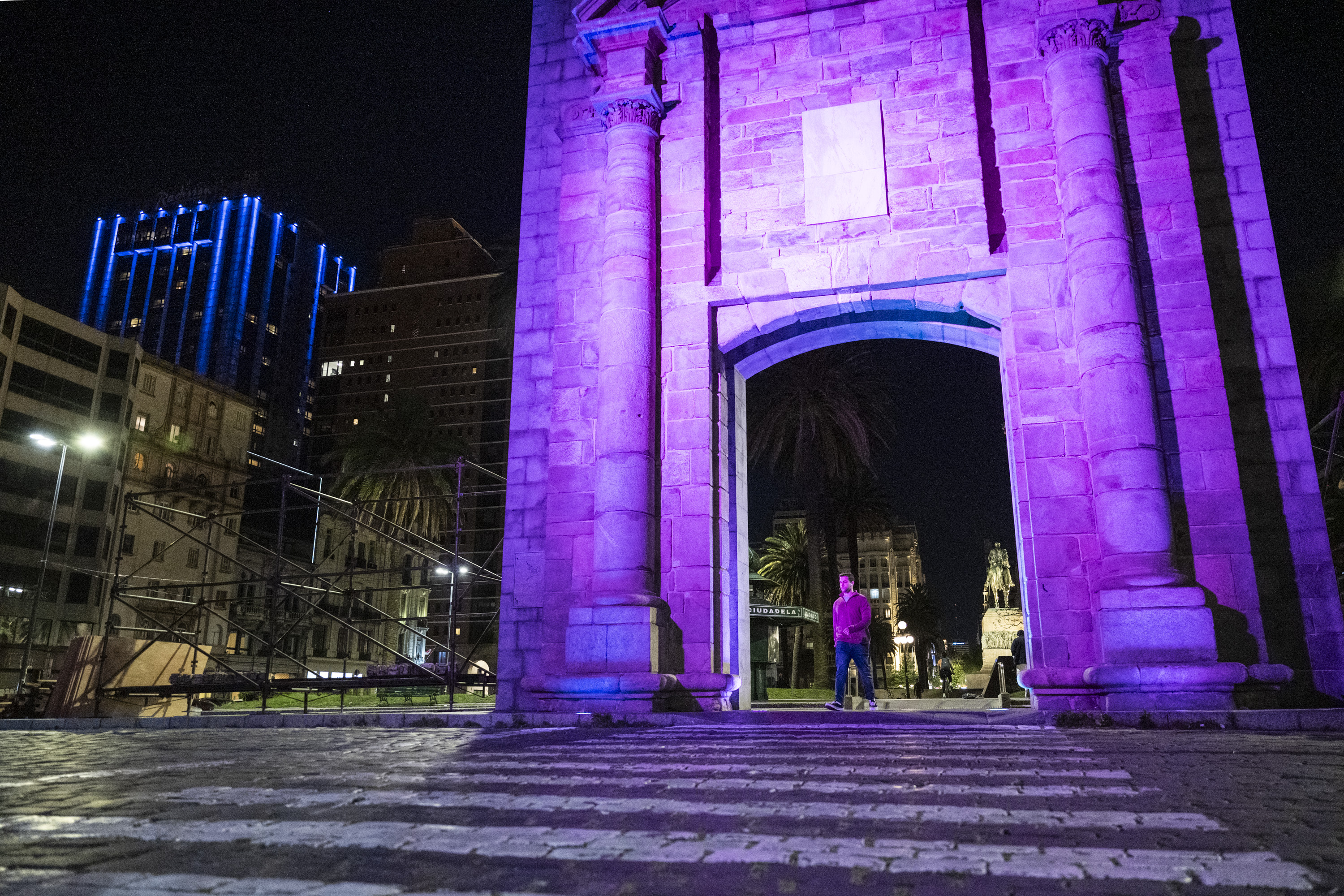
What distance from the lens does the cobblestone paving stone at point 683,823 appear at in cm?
250

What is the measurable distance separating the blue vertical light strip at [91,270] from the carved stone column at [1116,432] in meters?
163

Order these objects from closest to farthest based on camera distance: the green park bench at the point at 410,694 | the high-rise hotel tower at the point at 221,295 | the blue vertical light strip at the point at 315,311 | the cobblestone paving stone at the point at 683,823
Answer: the cobblestone paving stone at the point at 683,823 < the green park bench at the point at 410,694 < the high-rise hotel tower at the point at 221,295 < the blue vertical light strip at the point at 315,311

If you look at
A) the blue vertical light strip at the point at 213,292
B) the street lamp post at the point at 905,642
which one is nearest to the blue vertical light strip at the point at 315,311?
the blue vertical light strip at the point at 213,292

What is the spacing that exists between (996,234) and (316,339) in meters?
146

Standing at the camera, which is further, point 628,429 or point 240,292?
point 240,292

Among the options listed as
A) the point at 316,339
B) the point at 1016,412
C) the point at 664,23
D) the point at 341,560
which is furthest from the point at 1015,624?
the point at 316,339

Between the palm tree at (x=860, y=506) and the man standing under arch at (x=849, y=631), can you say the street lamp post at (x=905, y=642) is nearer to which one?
the palm tree at (x=860, y=506)

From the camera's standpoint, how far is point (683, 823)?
3.41 meters

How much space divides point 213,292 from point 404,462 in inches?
4384

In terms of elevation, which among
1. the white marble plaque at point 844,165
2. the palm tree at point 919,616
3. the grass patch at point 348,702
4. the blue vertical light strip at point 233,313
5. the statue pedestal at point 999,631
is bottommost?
the grass patch at point 348,702

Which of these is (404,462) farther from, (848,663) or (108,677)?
(848,663)

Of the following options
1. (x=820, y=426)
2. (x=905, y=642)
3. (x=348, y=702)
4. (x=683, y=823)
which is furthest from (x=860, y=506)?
(x=683, y=823)

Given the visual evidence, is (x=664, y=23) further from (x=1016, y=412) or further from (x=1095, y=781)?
(x=1095, y=781)

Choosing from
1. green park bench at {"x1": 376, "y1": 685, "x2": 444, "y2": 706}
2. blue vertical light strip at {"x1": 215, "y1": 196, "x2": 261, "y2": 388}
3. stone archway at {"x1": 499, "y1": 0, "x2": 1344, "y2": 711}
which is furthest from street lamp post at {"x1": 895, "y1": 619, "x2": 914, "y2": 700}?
blue vertical light strip at {"x1": 215, "y1": 196, "x2": 261, "y2": 388}
